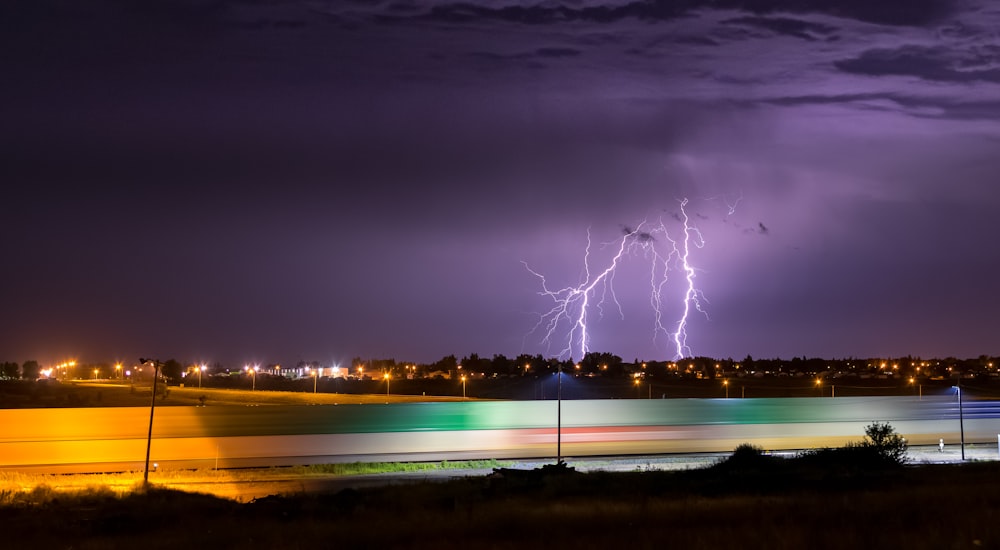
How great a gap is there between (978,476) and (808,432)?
856 inches

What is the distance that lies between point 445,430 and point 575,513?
28200mm

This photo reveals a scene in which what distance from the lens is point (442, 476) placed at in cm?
2719

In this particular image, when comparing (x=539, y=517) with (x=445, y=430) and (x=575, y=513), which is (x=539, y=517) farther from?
(x=445, y=430)

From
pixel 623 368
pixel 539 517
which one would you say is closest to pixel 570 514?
pixel 539 517

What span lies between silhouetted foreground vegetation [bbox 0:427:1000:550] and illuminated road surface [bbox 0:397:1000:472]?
35.5 ft

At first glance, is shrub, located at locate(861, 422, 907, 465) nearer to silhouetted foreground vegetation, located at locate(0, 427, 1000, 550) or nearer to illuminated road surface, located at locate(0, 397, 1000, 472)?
silhouetted foreground vegetation, located at locate(0, 427, 1000, 550)

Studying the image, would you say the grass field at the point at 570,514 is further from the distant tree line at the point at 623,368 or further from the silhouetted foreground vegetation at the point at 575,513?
the distant tree line at the point at 623,368

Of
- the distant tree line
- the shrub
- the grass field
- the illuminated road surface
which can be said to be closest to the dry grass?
the grass field

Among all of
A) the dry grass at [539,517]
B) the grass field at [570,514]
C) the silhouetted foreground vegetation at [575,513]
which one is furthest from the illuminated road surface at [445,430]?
the dry grass at [539,517]

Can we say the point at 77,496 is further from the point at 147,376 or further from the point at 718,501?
the point at 147,376

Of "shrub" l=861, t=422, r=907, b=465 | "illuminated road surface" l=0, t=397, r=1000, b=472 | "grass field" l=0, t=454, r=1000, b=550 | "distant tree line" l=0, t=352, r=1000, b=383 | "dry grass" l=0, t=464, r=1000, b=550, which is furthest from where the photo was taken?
"distant tree line" l=0, t=352, r=1000, b=383

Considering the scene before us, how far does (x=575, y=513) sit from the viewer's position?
13.4 metres

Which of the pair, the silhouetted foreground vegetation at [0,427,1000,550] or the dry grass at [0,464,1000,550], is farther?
the silhouetted foreground vegetation at [0,427,1000,550]

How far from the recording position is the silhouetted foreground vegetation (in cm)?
928
